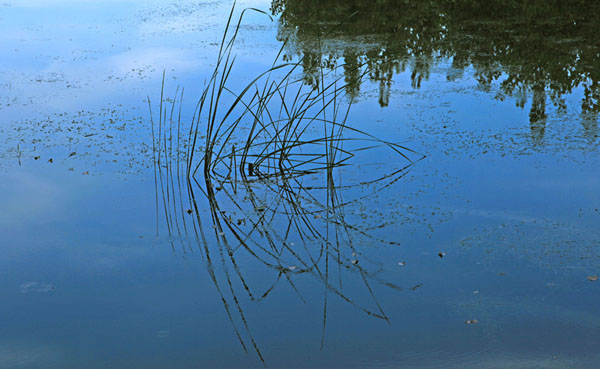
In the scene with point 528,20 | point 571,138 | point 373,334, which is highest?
point 528,20

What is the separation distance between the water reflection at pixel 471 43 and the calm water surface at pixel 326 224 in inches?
1.1

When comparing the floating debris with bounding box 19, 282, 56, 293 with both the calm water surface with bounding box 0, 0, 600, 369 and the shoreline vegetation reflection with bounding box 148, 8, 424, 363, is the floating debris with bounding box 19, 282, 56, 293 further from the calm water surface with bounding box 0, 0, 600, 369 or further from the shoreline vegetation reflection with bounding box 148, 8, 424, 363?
the shoreline vegetation reflection with bounding box 148, 8, 424, 363

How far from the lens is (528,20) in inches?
248

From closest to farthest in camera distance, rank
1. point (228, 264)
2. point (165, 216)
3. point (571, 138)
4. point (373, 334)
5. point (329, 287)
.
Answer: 1. point (373, 334)
2. point (329, 287)
3. point (228, 264)
4. point (165, 216)
5. point (571, 138)

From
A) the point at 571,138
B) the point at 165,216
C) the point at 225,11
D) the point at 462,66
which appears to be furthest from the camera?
the point at 225,11

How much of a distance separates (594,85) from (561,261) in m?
2.37

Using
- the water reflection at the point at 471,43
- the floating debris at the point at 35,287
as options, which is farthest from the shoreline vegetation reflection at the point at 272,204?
the water reflection at the point at 471,43

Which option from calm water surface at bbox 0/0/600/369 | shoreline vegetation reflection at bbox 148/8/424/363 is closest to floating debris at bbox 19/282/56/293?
calm water surface at bbox 0/0/600/369

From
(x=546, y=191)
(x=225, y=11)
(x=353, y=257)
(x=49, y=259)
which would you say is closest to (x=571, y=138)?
(x=546, y=191)

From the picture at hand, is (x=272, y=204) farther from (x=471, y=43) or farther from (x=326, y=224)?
(x=471, y=43)

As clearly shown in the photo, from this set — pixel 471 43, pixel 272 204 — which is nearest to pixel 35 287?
pixel 272 204

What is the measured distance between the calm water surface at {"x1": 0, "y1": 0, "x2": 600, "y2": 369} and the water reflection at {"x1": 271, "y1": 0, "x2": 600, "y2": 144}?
0.09 ft

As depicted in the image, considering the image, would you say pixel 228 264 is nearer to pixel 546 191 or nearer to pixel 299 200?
pixel 299 200

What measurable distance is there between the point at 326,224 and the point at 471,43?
320cm
